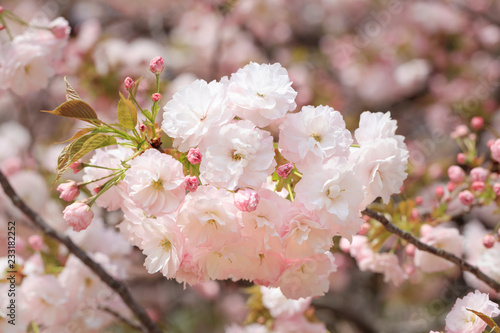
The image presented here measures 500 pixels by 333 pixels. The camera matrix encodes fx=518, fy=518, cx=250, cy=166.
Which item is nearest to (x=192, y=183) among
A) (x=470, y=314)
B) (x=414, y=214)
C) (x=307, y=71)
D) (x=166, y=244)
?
(x=166, y=244)

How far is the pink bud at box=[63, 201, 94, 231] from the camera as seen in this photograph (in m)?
0.89

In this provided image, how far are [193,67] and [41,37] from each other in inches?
83.4

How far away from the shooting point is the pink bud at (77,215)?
0.89 m

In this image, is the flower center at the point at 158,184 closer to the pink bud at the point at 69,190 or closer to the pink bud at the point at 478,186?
the pink bud at the point at 69,190

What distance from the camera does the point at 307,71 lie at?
3.38m

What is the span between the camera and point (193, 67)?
3557 millimetres

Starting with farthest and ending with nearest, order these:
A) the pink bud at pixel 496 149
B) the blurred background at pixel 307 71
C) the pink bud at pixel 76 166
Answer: the blurred background at pixel 307 71, the pink bud at pixel 496 149, the pink bud at pixel 76 166

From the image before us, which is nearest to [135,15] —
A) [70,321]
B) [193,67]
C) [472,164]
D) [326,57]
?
[193,67]

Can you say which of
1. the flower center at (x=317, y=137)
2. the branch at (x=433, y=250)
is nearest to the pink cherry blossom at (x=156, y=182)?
the flower center at (x=317, y=137)

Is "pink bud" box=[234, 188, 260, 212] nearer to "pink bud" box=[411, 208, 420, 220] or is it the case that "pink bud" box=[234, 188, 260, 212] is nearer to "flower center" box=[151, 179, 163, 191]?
"flower center" box=[151, 179, 163, 191]

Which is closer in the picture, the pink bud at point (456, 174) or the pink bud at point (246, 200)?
the pink bud at point (246, 200)

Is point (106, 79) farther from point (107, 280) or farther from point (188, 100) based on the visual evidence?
point (188, 100)

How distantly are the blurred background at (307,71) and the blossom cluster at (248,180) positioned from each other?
1.38 meters

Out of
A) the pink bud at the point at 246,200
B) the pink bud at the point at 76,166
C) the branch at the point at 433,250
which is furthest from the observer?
the branch at the point at 433,250
